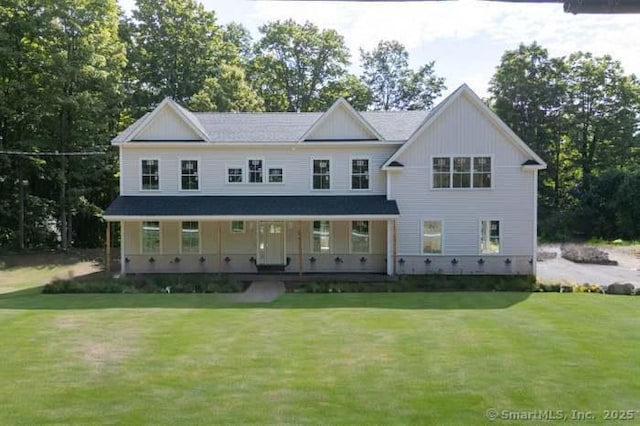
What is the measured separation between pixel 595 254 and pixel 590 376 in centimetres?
2213

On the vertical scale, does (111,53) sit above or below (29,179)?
above

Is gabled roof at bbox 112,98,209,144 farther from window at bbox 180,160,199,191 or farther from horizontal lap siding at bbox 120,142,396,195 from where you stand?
window at bbox 180,160,199,191

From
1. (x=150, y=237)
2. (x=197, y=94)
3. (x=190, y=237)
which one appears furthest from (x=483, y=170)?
(x=197, y=94)

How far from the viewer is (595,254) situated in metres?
27.4

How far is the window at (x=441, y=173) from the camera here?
22406 mm

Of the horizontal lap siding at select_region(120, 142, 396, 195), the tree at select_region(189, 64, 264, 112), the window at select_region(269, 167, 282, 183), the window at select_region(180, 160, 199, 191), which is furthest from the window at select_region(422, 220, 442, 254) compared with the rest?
the tree at select_region(189, 64, 264, 112)

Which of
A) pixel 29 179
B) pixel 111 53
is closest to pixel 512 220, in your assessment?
pixel 111 53

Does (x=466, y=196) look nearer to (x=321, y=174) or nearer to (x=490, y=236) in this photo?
(x=490, y=236)

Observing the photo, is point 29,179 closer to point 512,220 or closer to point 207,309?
point 207,309

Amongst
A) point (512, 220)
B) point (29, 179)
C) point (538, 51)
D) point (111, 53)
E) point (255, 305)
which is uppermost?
point (538, 51)

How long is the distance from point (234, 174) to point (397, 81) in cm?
3171

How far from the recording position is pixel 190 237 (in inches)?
926

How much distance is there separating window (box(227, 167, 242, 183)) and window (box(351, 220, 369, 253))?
5444mm

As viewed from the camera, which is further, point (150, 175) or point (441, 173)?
point (150, 175)
